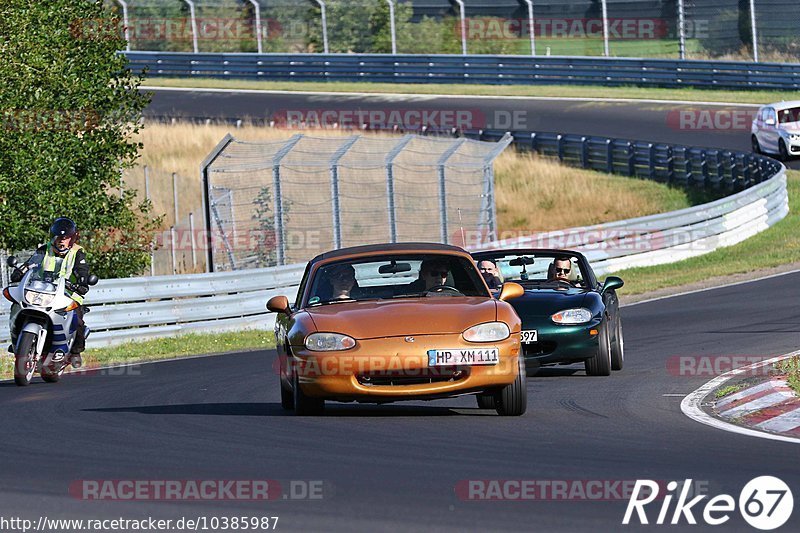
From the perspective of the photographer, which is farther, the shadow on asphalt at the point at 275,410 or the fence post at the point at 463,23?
the fence post at the point at 463,23

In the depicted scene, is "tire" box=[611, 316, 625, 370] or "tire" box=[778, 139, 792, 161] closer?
"tire" box=[611, 316, 625, 370]

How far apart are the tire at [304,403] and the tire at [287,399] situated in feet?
1.05

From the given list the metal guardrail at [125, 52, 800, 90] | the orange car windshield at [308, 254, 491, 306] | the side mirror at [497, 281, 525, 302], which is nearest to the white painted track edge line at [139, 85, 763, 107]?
the metal guardrail at [125, 52, 800, 90]

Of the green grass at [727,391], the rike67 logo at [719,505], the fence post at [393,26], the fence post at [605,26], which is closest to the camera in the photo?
the rike67 logo at [719,505]

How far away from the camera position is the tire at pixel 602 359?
45.3 feet

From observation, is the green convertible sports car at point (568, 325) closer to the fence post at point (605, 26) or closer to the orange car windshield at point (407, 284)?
the orange car windshield at point (407, 284)

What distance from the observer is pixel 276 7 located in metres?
53.5

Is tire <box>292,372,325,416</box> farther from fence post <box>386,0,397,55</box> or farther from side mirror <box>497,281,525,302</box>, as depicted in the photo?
fence post <box>386,0,397,55</box>

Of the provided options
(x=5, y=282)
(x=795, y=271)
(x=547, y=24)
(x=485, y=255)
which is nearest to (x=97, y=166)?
(x=5, y=282)

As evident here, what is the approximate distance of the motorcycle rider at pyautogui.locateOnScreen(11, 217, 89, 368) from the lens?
14.3 metres

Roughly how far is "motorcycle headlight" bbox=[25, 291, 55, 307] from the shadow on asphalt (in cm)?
233

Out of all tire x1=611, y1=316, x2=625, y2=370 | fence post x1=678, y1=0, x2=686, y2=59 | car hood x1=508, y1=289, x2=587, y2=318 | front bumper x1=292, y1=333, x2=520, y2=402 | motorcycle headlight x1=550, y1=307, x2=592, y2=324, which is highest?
fence post x1=678, y1=0, x2=686, y2=59

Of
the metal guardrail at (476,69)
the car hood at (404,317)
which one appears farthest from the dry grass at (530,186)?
the car hood at (404,317)

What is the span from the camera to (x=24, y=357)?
46.3 ft
